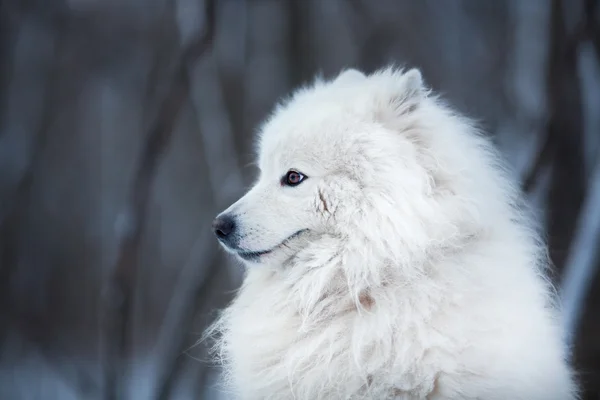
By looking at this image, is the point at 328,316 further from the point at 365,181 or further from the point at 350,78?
the point at 350,78

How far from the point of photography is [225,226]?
1702 millimetres

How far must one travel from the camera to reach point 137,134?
18.4 feet

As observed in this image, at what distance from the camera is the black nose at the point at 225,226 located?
170 cm

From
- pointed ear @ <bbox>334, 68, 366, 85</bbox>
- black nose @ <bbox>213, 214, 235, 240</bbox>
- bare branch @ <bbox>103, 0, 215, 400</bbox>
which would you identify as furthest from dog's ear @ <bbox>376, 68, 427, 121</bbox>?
bare branch @ <bbox>103, 0, 215, 400</bbox>

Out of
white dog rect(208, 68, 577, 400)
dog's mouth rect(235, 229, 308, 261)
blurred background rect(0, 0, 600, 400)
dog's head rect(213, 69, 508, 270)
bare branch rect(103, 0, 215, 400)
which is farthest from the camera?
bare branch rect(103, 0, 215, 400)

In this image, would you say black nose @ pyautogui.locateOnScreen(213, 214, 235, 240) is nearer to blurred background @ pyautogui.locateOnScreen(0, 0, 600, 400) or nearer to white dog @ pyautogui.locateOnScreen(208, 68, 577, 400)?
white dog @ pyautogui.locateOnScreen(208, 68, 577, 400)

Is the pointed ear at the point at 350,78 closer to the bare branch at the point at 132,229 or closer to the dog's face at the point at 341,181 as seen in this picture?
the dog's face at the point at 341,181

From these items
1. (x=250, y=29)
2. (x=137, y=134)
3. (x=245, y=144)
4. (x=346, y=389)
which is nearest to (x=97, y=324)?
(x=137, y=134)

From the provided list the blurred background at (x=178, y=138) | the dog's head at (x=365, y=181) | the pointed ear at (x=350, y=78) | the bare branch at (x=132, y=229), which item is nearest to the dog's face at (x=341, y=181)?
the dog's head at (x=365, y=181)

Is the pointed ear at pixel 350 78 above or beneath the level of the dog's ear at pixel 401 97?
above

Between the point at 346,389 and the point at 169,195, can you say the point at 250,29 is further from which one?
the point at 346,389

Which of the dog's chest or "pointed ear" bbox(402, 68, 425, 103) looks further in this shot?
"pointed ear" bbox(402, 68, 425, 103)

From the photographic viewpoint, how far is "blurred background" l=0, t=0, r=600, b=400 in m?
3.46

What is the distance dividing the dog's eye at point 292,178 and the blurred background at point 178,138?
6.21 feet
